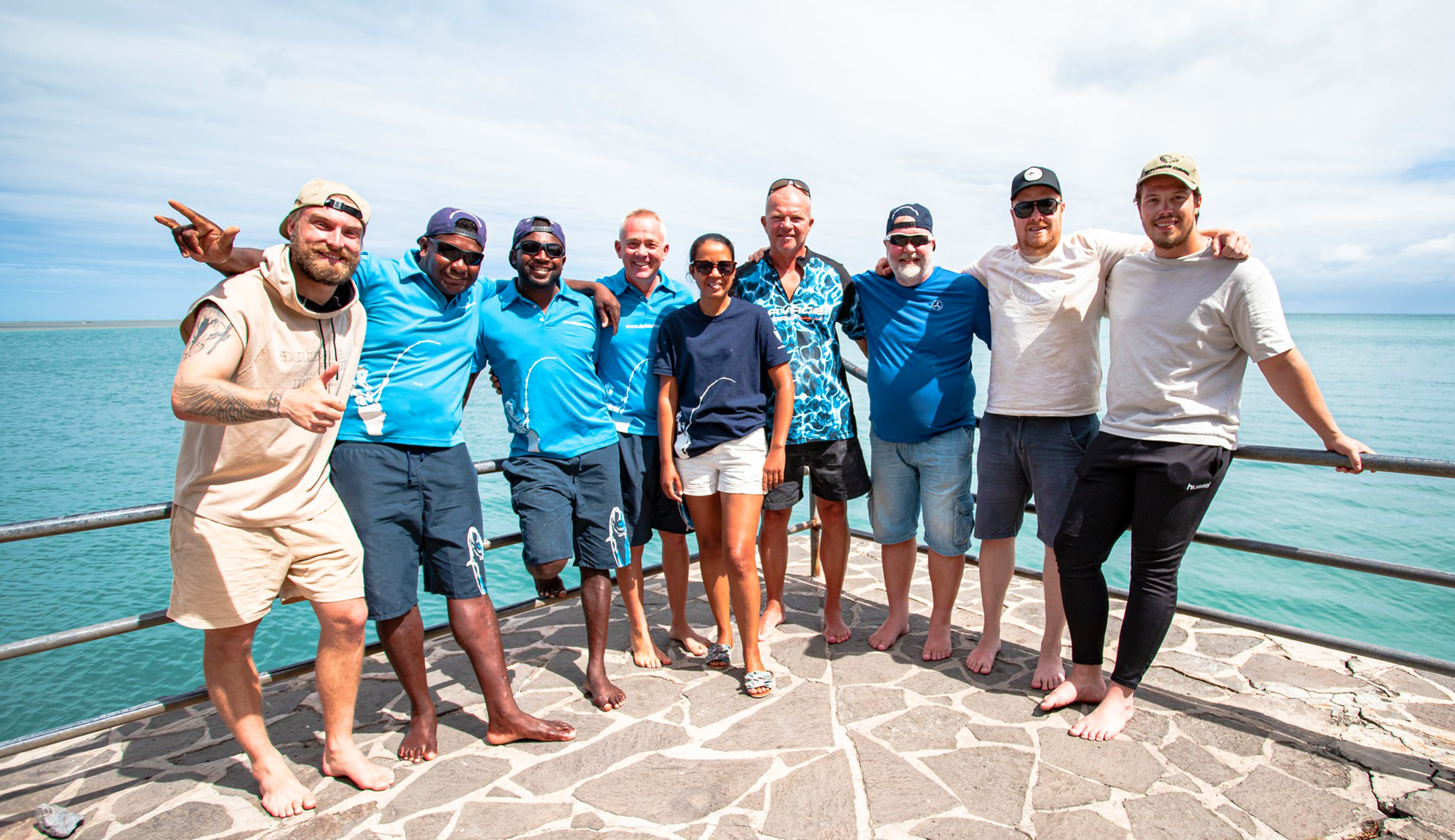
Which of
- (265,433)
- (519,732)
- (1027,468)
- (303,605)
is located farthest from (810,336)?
(303,605)

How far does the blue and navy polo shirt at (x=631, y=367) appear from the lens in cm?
393

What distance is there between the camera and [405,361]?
3195 millimetres

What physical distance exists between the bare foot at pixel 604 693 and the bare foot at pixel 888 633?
1386 mm

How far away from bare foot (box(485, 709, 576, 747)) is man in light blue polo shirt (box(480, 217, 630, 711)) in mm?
322

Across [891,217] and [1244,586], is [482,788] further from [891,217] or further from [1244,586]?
[1244,586]

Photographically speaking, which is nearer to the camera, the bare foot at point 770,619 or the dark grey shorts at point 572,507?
the dark grey shorts at point 572,507

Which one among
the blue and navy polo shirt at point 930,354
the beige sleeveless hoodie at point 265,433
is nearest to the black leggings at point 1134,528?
the blue and navy polo shirt at point 930,354

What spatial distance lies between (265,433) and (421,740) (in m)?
1.43

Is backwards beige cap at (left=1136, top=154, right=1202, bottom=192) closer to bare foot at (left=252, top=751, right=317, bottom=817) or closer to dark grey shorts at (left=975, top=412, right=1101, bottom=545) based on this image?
dark grey shorts at (left=975, top=412, right=1101, bottom=545)

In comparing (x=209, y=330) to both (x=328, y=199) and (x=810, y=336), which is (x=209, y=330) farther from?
(x=810, y=336)

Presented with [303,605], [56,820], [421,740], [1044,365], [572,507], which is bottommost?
[303,605]

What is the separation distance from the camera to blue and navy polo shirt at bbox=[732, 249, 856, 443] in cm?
402

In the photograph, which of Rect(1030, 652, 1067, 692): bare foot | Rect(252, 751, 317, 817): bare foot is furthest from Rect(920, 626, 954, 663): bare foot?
Rect(252, 751, 317, 817): bare foot

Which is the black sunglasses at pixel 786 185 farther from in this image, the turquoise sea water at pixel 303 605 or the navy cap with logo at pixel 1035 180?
the turquoise sea water at pixel 303 605
